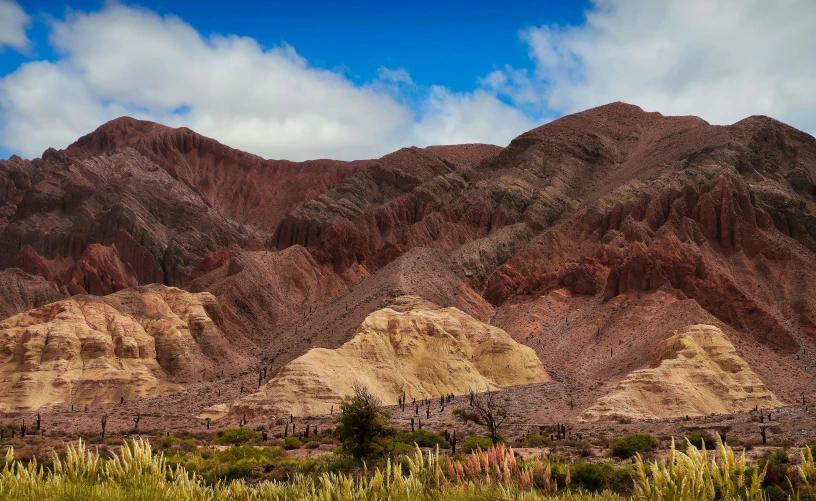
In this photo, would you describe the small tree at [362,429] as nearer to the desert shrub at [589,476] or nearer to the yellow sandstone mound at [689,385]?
the desert shrub at [589,476]

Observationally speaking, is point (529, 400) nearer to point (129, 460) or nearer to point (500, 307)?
point (500, 307)

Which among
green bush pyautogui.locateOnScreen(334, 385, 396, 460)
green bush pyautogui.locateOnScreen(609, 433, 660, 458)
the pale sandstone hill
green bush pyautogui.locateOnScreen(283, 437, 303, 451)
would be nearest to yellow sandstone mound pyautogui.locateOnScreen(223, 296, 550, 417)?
green bush pyautogui.locateOnScreen(283, 437, 303, 451)

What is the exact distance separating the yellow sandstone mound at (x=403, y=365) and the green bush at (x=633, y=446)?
31.7 m

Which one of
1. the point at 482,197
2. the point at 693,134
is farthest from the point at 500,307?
the point at 693,134

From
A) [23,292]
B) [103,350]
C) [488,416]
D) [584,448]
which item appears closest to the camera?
[584,448]

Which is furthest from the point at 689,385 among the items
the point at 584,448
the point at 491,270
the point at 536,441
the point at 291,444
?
the point at 491,270

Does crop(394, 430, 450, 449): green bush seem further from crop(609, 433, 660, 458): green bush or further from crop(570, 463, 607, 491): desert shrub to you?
crop(570, 463, 607, 491): desert shrub

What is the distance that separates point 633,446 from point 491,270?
85567 millimetres

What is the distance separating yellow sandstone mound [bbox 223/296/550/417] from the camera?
66812 mm

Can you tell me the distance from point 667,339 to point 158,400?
168ft

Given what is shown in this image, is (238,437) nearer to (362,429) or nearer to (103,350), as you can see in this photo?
(362,429)

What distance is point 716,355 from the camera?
237 feet

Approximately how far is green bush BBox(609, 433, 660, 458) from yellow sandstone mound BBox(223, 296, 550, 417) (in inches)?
1247

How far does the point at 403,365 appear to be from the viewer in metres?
78.2
